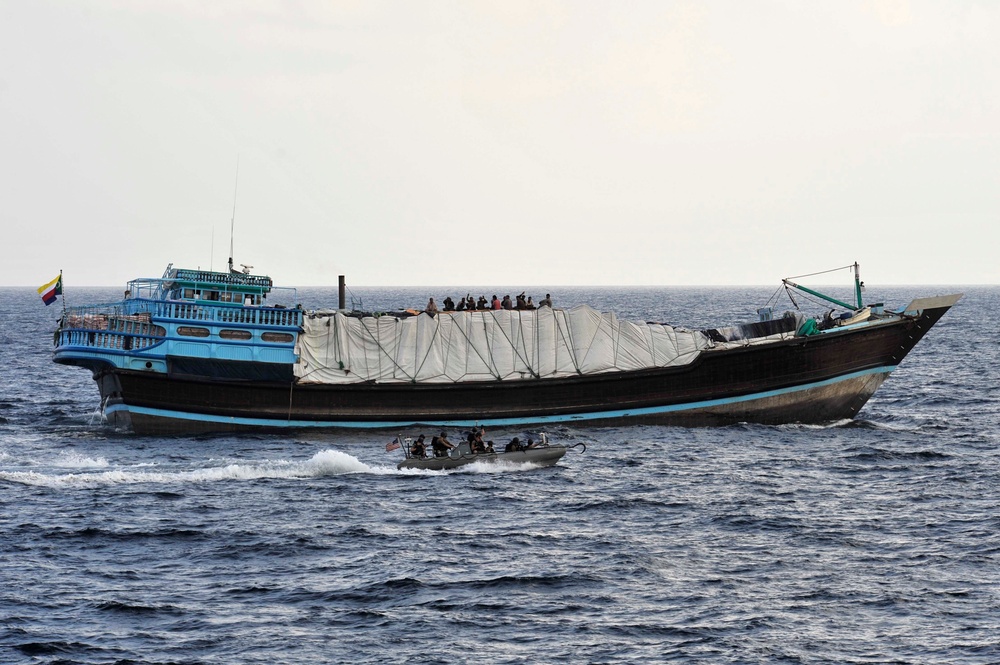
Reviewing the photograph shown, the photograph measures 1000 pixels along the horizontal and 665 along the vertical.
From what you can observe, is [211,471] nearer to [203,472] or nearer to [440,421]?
[203,472]

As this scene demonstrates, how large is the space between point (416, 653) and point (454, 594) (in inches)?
168

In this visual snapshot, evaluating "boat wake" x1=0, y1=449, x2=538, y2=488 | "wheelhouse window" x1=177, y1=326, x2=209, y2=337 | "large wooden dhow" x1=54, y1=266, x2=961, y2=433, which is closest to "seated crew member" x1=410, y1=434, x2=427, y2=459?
"boat wake" x1=0, y1=449, x2=538, y2=488

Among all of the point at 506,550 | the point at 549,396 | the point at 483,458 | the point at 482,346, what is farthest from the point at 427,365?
the point at 506,550

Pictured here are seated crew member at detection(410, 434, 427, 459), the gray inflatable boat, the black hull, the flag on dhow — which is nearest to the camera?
seated crew member at detection(410, 434, 427, 459)

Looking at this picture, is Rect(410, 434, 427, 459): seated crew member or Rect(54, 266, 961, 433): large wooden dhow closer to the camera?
Rect(410, 434, 427, 459): seated crew member

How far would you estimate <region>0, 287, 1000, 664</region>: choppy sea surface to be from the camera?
27141 millimetres

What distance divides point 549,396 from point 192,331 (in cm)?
1672

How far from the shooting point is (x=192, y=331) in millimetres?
54344

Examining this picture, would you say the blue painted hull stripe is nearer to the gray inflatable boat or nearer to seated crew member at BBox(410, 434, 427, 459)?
the gray inflatable boat

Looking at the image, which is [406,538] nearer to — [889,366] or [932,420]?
[889,366]

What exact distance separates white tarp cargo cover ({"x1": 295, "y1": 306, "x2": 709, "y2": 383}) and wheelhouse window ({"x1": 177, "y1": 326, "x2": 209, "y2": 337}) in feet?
14.1

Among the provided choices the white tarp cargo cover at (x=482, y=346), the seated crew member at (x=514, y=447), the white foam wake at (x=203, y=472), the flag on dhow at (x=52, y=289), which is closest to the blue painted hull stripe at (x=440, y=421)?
the white tarp cargo cover at (x=482, y=346)

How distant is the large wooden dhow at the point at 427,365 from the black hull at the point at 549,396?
0.06m

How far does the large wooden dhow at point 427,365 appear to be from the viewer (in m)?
54.1
